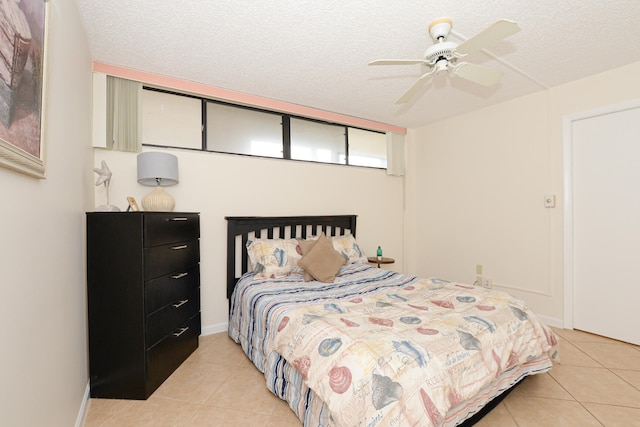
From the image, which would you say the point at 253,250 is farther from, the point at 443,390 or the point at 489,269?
the point at 489,269

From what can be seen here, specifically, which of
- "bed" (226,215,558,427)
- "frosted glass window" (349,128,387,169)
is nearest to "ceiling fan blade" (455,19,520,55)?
"bed" (226,215,558,427)

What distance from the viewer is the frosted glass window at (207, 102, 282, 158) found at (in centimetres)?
301

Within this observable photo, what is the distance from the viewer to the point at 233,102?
10.0 feet

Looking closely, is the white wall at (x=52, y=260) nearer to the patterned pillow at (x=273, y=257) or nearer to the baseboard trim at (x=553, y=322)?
the patterned pillow at (x=273, y=257)

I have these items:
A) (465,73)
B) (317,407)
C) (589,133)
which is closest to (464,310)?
(317,407)

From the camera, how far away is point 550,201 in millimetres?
3018

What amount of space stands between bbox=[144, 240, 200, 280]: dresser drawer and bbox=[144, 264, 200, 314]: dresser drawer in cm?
4

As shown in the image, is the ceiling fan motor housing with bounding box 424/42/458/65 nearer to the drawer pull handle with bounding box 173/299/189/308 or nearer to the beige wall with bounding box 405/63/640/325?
the beige wall with bounding box 405/63/640/325

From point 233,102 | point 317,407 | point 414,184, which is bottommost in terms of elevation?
point 317,407

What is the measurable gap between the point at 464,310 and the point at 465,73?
1545 mm

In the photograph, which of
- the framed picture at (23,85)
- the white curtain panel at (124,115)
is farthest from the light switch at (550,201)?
the white curtain panel at (124,115)

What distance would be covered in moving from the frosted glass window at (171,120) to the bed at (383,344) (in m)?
1.45

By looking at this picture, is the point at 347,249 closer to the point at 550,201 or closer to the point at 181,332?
the point at 181,332

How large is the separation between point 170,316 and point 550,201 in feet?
12.4
